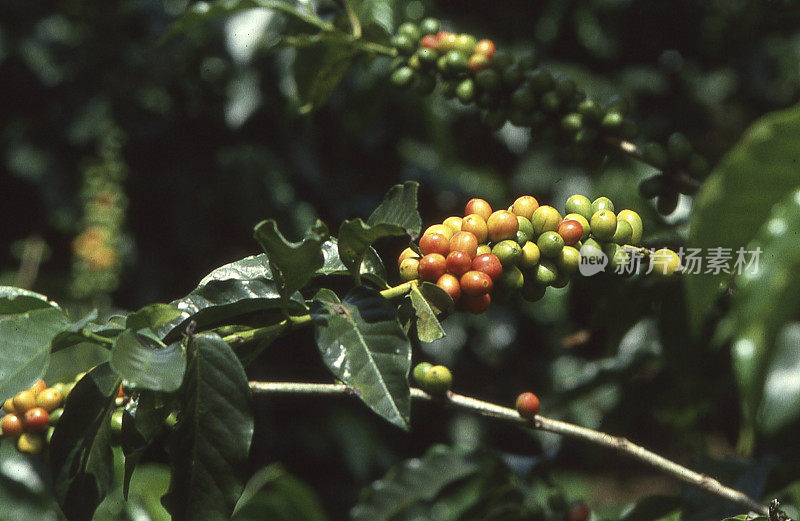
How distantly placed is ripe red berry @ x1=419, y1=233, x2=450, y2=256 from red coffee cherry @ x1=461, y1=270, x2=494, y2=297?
1.7 inches

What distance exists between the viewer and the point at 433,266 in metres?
0.77

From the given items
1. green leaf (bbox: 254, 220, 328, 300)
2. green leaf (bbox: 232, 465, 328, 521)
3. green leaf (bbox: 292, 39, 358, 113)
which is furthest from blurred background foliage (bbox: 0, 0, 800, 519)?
green leaf (bbox: 254, 220, 328, 300)

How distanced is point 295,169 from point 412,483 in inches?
56.9

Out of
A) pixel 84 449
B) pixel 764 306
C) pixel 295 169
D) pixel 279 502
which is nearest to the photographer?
pixel 764 306

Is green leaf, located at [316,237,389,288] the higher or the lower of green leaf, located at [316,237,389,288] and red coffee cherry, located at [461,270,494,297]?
the lower

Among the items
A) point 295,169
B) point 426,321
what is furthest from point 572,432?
point 295,169

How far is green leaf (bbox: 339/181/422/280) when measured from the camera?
2.30 ft

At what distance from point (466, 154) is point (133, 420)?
2592mm

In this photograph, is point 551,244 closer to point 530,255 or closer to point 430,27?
point 530,255

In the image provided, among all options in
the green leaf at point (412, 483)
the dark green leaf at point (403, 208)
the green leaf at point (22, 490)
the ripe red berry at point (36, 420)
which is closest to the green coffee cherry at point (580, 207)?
the dark green leaf at point (403, 208)

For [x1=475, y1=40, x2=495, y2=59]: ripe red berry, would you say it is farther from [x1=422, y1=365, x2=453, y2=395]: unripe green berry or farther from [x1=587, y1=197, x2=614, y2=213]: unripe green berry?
[x1=422, y1=365, x2=453, y2=395]: unripe green berry

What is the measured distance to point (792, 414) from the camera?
0.97 metres

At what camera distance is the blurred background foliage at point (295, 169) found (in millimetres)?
2211

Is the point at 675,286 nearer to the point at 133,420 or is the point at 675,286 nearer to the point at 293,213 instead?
the point at 133,420
